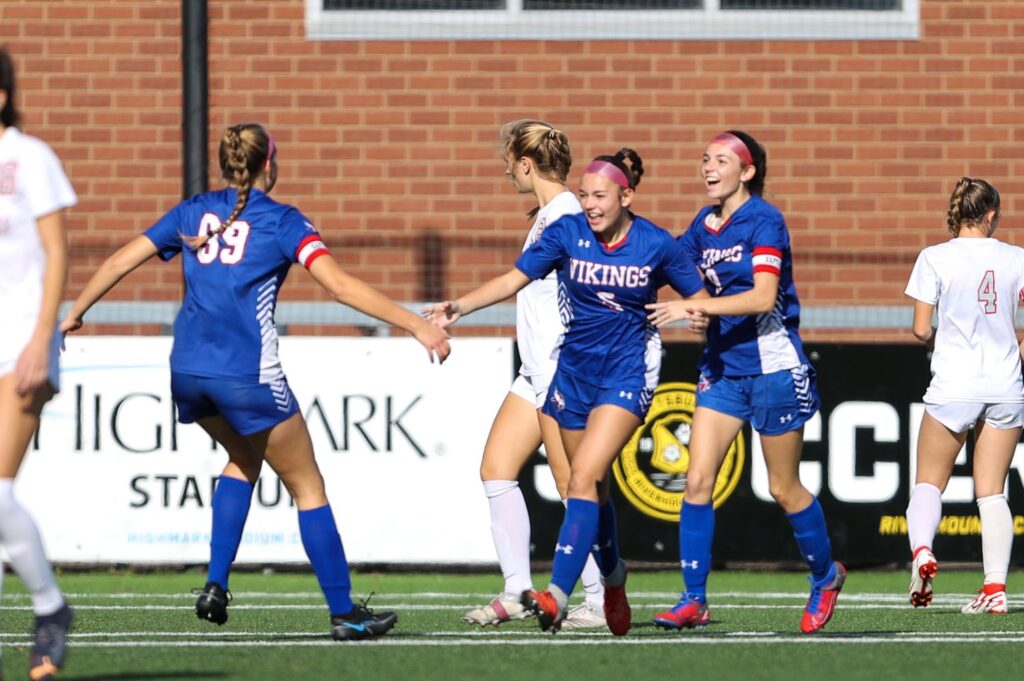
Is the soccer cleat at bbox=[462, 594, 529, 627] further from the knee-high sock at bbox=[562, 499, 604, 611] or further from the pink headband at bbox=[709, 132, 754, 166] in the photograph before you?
the pink headband at bbox=[709, 132, 754, 166]

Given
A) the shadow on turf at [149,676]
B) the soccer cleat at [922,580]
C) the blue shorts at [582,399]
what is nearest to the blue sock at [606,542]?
the blue shorts at [582,399]

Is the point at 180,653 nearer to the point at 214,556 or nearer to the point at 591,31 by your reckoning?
the point at 214,556

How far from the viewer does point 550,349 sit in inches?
306

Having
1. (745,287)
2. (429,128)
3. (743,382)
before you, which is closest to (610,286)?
(745,287)

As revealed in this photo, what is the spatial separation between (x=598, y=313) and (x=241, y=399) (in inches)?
52.8

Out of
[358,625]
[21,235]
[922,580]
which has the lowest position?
[922,580]

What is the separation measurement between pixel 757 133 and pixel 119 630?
7.00 m

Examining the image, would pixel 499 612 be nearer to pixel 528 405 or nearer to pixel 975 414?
pixel 528 405

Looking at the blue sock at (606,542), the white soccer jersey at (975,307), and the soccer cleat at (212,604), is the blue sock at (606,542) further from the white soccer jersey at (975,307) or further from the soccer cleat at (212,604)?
the white soccer jersey at (975,307)

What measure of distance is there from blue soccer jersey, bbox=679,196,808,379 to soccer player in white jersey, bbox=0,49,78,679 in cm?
276

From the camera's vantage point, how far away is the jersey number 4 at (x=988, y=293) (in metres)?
8.52

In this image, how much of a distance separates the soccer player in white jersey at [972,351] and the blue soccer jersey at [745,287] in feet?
4.05

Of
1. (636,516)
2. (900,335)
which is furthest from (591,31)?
(636,516)

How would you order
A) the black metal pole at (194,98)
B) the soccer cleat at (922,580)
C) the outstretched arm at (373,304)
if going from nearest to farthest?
the outstretched arm at (373,304)
the soccer cleat at (922,580)
the black metal pole at (194,98)
